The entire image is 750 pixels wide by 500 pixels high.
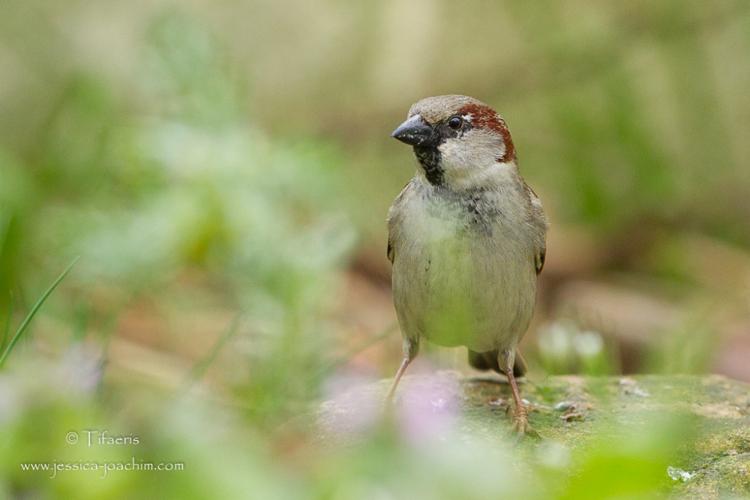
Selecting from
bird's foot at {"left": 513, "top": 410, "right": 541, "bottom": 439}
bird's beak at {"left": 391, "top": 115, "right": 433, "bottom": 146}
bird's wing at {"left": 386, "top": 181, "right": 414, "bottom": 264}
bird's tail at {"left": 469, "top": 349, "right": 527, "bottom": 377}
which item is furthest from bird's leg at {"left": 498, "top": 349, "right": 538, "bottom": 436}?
bird's beak at {"left": 391, "top": 115, "right": 433, "bottom": 146}

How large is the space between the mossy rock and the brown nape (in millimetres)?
733

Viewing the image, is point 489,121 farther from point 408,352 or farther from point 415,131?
point 408,352

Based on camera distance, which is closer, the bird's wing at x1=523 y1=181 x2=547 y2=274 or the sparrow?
the sparrow

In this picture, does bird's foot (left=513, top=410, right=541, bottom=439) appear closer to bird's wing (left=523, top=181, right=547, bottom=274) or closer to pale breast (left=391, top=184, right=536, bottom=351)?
pale breast (left=391, top=184, right=536, bottom=351)

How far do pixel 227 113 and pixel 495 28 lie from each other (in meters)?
3.80

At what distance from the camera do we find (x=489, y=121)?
10.9 ft

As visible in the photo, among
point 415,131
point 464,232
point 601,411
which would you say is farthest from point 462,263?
point 601,411

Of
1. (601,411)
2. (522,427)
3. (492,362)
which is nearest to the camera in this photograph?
(522,427)

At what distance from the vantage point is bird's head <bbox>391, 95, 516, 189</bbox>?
3229mm

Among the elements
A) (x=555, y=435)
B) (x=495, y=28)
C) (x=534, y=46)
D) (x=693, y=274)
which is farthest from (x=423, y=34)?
(x=555, y=435)

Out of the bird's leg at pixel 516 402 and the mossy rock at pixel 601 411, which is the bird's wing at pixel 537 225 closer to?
the bird's leg at pixel 516 402

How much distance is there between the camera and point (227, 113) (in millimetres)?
4816

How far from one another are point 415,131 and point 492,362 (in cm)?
91

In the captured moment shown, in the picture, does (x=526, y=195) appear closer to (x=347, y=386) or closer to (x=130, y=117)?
(x=347, y=386)
